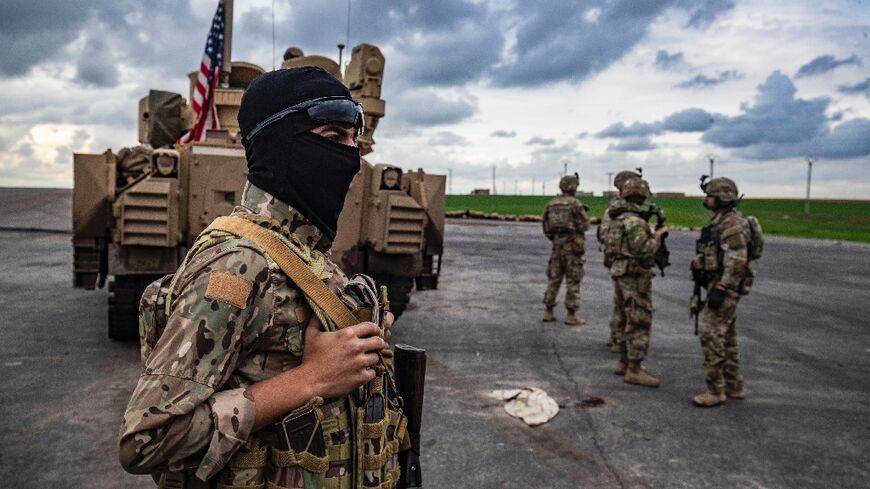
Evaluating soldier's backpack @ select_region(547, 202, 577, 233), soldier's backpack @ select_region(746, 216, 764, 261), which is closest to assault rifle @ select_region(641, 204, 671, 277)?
soldier's backpack @ select_region(746, 216, 764, 261)

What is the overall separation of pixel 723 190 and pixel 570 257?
3.27 metres

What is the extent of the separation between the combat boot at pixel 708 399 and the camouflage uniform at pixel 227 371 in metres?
4.63

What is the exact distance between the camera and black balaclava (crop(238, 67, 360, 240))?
1.60m

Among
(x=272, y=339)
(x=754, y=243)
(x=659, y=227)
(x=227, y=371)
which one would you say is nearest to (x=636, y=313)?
(x=659, y=227)

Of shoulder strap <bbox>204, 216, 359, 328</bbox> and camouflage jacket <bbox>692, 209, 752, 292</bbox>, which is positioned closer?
shoulder strap <bbox>204, 216, 359, 328</bbox>

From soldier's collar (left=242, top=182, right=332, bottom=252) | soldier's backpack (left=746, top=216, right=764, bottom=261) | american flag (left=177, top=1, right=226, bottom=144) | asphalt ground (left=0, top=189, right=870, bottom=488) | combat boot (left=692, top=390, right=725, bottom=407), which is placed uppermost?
american flag (left=177, top=1, right=226, bottom=144)

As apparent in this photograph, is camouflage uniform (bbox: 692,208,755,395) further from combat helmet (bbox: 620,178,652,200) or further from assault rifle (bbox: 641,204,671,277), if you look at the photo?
combat helmet (bbox: 620,178,652,200)

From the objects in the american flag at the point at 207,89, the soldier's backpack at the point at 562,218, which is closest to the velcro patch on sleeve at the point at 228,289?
the american flag at the point at 207,89

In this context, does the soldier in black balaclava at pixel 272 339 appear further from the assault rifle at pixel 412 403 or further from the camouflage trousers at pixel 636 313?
the camouflage trousers at pixel 636 313

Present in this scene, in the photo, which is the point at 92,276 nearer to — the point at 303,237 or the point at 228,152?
the point at 228,152

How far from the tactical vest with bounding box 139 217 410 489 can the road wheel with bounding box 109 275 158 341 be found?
558 cm

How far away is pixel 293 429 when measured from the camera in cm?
148

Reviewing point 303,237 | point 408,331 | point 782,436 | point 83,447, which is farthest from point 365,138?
point 303,237

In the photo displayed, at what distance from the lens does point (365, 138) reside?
8.05 meters
